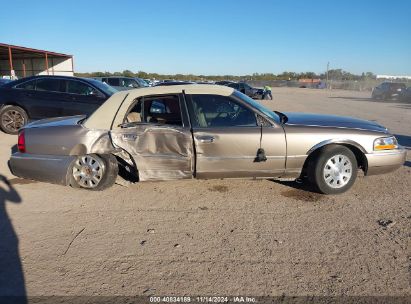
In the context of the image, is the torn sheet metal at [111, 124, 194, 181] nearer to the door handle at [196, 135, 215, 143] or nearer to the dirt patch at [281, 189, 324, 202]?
the door handle at [196, 135, 215, 143]

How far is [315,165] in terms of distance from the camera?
4.63 meters

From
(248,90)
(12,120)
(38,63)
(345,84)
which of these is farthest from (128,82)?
(345,84)

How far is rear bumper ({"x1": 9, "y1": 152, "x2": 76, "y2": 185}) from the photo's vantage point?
15.5ft

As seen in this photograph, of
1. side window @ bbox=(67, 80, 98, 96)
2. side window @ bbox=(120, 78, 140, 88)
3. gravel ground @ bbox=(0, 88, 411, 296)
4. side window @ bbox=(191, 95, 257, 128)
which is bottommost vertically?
gravel ground @ bbox=(0, 88, 411, 296)

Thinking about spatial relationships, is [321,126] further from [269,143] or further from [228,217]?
[228,217]

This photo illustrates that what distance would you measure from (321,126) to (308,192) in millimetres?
927

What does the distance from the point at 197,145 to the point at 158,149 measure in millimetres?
530

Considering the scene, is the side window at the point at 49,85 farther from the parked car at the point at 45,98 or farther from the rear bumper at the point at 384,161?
the rear bumper at the point at 384,161

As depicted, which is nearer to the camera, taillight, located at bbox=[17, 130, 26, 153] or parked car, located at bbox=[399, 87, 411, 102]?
taillight, located at bbox=[17, 130, 26, 153]

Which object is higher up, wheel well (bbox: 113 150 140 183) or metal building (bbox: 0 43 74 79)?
metal building (bbox: 0 43 74 79)

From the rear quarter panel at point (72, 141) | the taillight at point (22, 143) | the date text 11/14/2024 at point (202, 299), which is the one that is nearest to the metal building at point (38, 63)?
the taillight at point (22, 143)

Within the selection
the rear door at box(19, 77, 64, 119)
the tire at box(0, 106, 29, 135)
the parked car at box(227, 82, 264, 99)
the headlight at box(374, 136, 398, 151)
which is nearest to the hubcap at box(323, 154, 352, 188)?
the headlight at box(374, 136, 398, 151)

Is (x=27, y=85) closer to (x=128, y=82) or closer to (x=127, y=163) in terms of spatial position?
(x=127, y=163)

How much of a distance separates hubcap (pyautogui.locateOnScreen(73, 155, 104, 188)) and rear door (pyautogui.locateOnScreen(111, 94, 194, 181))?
41 cm
